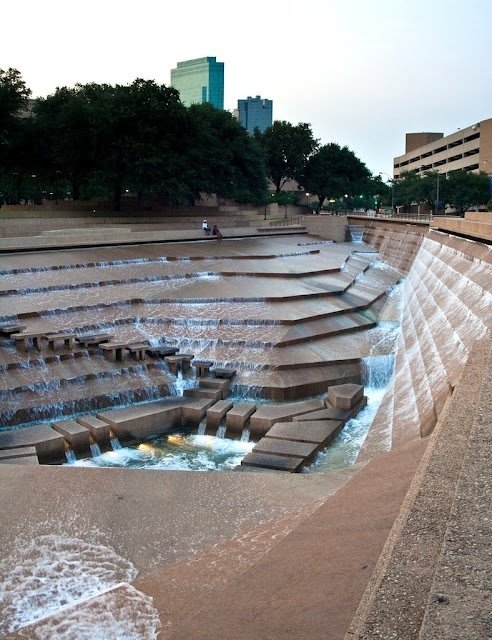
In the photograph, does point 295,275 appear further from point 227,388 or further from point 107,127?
point 107,127

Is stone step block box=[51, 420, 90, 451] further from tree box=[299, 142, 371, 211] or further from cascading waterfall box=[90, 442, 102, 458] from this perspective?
tree box=[299, 142, 371, 211]

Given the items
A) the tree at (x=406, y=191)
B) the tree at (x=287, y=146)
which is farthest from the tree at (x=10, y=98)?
the tree at (x=406, y=191)

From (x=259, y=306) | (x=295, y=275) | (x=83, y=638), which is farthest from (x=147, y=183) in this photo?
(x=83, y=638)

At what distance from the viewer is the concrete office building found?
8044 cm

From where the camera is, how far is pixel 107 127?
37.9 meters

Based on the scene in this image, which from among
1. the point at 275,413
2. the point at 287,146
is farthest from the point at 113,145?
the point at 287,146

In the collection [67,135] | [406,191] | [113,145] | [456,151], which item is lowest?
[406,191]

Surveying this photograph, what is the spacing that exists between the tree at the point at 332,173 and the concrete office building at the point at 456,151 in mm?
11499

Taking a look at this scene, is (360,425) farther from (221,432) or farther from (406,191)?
(406,191)

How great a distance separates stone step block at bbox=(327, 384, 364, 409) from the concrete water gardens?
52 millimetres

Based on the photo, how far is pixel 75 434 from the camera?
34.3 ft

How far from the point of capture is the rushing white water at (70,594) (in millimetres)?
4797

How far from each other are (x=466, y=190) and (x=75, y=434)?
56926 mm

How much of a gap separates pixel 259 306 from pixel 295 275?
4173 millimetres
